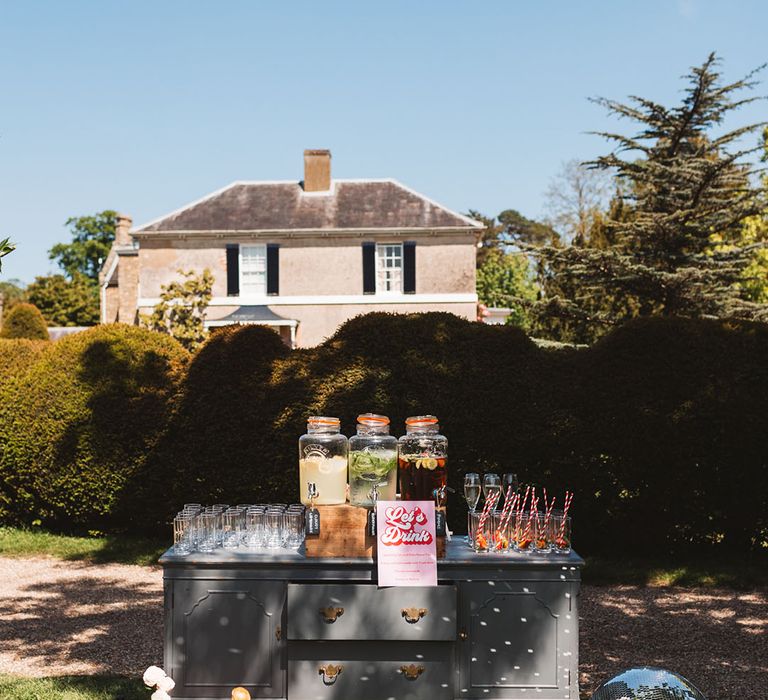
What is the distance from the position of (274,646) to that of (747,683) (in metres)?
3.21

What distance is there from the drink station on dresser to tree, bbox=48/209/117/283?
72.7m

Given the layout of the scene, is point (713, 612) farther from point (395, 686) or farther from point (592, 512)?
point (395, 686)

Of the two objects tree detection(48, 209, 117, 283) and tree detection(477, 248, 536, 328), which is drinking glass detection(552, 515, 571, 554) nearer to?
tree detection(477, 248, 536, 328)

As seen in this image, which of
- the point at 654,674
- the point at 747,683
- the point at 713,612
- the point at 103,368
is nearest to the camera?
the point at 654,674

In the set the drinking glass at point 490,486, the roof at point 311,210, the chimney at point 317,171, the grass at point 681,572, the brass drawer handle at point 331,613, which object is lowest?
the grass at point 681,572

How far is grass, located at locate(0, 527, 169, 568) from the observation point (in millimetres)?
9500

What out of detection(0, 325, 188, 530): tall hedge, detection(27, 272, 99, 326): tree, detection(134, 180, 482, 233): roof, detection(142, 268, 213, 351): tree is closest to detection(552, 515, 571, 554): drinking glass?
detection(0, 325, 188, 530): tall hedge

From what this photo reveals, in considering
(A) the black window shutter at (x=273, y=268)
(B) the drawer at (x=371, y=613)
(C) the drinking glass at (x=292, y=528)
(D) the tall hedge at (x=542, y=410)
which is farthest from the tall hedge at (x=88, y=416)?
(A) the black window shutter at (x=273, y=268)

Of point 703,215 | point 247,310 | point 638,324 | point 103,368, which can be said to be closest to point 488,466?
point 638,324

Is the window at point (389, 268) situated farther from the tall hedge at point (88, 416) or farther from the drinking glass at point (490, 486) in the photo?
the drinking glass at point (490, 486)

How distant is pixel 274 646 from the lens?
4.31 meters

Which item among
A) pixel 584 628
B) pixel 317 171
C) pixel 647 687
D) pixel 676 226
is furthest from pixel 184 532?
pixel 317 171

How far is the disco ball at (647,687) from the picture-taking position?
3045 mm

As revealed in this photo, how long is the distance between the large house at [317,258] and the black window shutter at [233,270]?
3 cm
